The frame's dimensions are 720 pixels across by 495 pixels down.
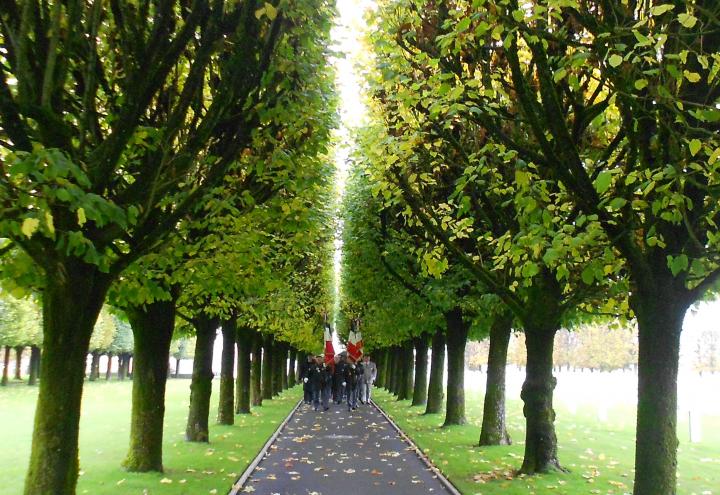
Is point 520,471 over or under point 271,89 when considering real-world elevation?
under

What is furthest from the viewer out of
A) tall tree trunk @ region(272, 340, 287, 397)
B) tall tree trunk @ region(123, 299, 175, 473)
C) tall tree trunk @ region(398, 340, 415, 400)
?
tall tree trunk @ region(272, 340, 287, 397)

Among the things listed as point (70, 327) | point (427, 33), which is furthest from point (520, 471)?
point (70, 327)

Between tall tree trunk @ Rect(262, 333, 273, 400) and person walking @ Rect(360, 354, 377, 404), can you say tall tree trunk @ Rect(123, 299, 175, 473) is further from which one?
tall tree trunk @ Rect(262, 333, 273, 400)

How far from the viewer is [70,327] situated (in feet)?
21.3

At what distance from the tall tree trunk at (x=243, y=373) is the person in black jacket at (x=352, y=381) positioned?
5.02 m

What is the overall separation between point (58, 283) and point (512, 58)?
5271mm

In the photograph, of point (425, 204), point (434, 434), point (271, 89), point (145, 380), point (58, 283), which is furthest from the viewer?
point (434, 434)

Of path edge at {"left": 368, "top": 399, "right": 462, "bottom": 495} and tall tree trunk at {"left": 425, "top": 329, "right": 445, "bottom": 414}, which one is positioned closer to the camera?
path edge at {"left": 368, "top": 399, "right": 462, "bottom": 495}

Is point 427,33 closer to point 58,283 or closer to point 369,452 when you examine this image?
point 58,283

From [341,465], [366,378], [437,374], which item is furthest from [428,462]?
[366,378]

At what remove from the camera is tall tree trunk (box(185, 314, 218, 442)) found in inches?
640

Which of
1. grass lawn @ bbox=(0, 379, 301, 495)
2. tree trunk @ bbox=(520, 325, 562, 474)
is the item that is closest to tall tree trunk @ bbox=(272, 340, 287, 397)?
grass lawn @ bbox=(0, 379, 301, 495)

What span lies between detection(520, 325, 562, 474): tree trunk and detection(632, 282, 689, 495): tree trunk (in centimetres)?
498

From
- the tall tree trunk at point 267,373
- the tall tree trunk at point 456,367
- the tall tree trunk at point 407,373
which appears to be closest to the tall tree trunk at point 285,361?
the tall tree trunk at point 267,373
